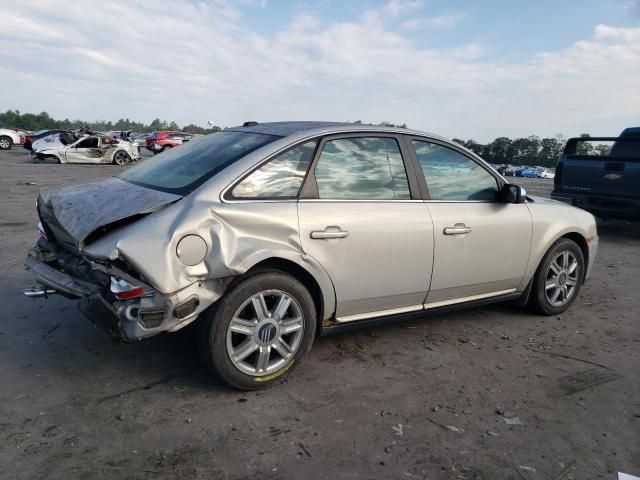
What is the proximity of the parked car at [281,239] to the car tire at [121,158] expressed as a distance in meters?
21.9

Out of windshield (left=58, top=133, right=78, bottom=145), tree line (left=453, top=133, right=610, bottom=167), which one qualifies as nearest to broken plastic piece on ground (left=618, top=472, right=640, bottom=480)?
windshield (left=58, top=133, right=78, bottom=145)

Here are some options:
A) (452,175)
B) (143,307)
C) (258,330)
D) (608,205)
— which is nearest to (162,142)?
(608,205)

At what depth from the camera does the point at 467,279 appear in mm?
4051

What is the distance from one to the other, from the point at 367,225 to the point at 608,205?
6.74 m

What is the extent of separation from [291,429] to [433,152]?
7.81ft

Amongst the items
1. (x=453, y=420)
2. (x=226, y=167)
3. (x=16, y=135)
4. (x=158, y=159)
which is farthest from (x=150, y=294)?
(x=16, y=135)

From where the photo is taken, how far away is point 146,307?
2.71 metres

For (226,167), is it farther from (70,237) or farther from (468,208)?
(468,208)

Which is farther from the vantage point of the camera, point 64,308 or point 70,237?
point 64,308

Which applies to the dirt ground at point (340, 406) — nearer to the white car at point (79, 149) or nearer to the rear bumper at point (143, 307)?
the rear bumper at point (143, 307)

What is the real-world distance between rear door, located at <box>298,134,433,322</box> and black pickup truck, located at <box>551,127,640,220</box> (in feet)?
19.3

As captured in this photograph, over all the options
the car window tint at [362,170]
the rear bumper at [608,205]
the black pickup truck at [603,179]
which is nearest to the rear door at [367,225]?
the car window tint at [362,170]

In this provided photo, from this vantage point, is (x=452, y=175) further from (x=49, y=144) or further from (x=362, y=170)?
(x=49, y=144)

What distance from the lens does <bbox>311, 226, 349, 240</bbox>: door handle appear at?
3246mm
